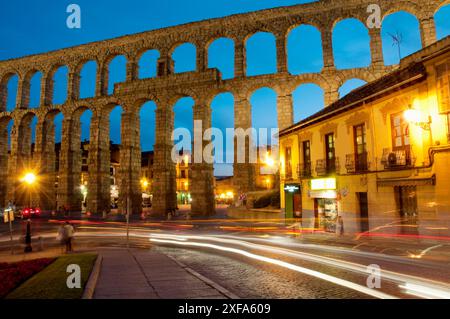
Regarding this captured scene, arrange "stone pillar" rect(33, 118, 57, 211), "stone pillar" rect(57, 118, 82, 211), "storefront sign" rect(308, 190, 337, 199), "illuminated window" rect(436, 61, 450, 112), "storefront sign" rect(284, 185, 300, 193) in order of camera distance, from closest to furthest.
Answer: "illuminated window" rect(436, 61, 450, 112) < "storefront sign" rect(308, 190, 337, 199) < "storefront sign" rect(284, 185, 300, 193) < "stone pillar" rect(57, 118, 82, 211) < "stone pillar" rect(33, 118, 57, 211)

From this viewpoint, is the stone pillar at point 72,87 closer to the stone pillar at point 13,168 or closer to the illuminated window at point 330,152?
the stone pillar at point 13,168

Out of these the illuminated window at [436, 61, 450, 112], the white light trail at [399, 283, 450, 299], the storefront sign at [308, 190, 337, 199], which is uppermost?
the illuminated window at [436, 61, 450, 112]

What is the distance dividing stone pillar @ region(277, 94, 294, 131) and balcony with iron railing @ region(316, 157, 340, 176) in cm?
1309

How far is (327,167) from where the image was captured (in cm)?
1925

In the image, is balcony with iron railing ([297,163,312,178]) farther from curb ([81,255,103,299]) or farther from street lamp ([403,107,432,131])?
curb ([81,255,103,299])

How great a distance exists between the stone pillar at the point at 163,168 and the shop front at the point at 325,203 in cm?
1987

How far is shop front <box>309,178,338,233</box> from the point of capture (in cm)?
1850

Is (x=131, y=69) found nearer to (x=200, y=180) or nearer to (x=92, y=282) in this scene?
(x=200, y=180)

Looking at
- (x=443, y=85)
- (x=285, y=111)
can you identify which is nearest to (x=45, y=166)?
(x=285, y=111)

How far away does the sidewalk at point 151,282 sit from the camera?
6.40m

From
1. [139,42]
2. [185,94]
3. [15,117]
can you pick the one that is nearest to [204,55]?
[185,94]

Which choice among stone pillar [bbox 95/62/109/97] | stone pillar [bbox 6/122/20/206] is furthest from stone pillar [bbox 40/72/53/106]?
stone pillar [bbox 95/62/109/97]

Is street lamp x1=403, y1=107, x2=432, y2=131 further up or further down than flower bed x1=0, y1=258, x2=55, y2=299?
further up

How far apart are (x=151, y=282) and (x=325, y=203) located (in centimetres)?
1496
